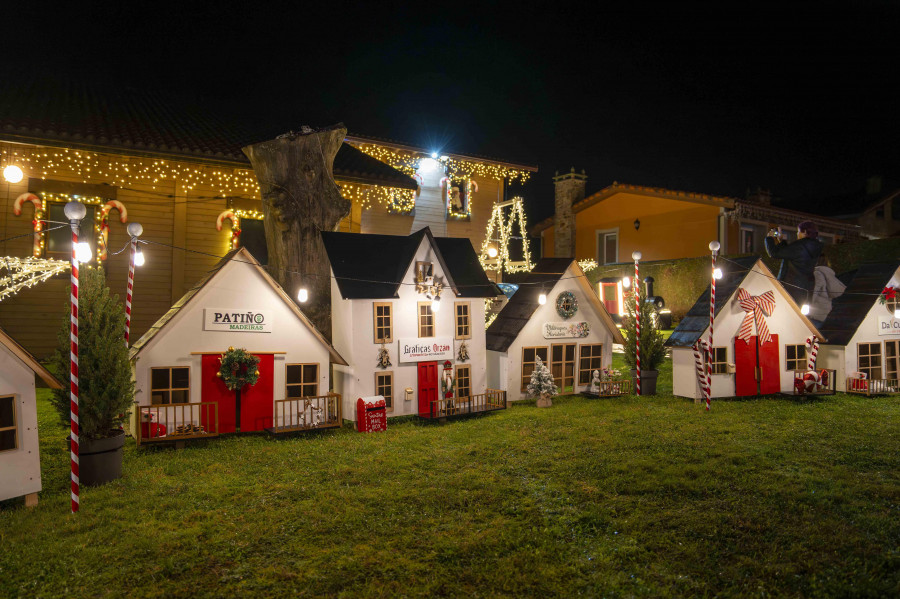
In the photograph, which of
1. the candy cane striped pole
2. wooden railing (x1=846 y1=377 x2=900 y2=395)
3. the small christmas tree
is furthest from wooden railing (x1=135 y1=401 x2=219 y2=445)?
wooden railing (x1=846 y1=377 x2=900 y2=395)

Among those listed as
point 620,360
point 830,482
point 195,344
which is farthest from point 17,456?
point 620,360

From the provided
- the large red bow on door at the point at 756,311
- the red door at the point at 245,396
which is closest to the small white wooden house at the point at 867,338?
the large red bow on door at the point at 756,311

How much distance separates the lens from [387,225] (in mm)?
21750

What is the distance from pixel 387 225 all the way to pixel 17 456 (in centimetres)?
1581

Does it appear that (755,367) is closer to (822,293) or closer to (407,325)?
(822,293)

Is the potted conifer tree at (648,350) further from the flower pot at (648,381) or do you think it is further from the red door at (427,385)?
the red door at (427,385)

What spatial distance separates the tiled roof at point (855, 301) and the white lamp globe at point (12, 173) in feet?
64.0

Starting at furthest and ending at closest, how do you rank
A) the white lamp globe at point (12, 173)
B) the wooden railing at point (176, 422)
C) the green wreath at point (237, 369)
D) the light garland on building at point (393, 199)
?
the light garland on building at point (393, 199)
the white lamp globe at point (12, 173)
the green wreath at point (237, 369)
the wooden railing at point (176, 422)

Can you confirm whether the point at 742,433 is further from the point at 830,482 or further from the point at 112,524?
the point at 112,524

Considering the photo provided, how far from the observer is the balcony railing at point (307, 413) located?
10.3 metres

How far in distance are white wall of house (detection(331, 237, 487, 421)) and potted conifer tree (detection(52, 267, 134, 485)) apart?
4.12m

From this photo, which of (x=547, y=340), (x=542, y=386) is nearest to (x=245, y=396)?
(x=542, y=386)

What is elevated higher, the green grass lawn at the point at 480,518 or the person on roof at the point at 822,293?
the person on roof at the point at 822,293

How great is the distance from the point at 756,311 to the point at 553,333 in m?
4.68
